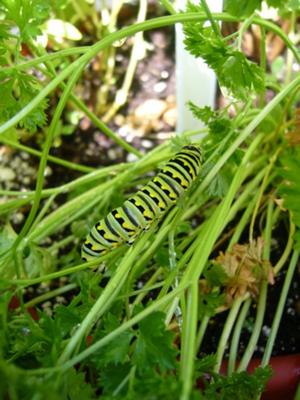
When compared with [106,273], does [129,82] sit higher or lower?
higher

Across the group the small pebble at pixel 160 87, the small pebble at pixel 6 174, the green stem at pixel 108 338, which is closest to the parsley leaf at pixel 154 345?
the green stem at pixel 108 338

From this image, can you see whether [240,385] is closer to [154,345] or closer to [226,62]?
[154,345]

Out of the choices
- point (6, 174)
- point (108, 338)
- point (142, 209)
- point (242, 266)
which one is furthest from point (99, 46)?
point (6, 174)

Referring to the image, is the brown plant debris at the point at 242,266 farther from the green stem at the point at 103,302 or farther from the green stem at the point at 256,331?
the green stem at the point at 103,302

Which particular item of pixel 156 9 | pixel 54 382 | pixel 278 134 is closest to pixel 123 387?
pixel 54 382

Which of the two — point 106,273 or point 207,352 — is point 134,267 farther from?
point 207,352

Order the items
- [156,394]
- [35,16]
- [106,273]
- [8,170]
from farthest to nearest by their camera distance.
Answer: [8,170] → [106,273] → [35,16] → [156,394]
